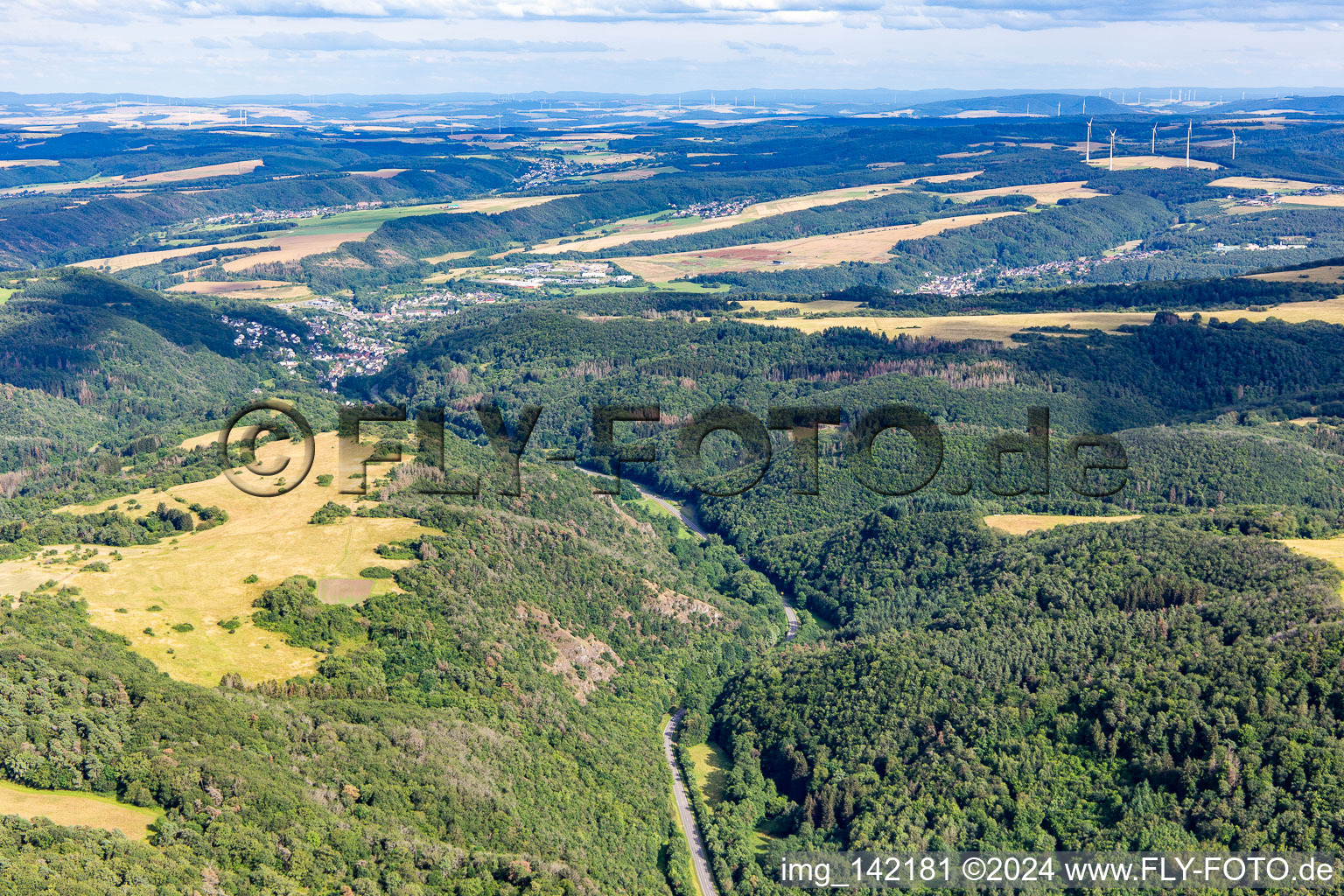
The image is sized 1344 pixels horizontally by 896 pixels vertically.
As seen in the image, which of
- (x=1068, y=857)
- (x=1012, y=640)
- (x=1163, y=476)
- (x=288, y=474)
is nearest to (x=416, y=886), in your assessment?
(x=1068, y=857)

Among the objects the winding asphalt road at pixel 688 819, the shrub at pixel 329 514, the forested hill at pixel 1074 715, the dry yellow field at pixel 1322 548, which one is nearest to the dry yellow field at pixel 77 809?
the winding asphalt road at pixel 688 819

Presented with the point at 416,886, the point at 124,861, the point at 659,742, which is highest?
the point at 124,861

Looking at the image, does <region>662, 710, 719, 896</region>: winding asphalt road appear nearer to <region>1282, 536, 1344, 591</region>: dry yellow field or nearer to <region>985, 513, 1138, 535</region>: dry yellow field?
<region>985, 513, 1138, 535</region>: dry yellow field

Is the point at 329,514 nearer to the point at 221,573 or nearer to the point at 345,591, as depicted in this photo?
the point at 345,591

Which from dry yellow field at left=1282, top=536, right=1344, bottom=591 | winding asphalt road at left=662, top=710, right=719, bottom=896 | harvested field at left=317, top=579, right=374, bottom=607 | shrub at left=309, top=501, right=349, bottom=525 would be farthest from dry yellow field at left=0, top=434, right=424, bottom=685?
dry yellow field at left=1282, top=536, right=1344, bottom=591

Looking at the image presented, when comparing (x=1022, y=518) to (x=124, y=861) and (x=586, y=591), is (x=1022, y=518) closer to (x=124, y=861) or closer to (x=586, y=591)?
(x=586, y=591)

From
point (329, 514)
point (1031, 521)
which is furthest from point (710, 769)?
point (1031, 521)
